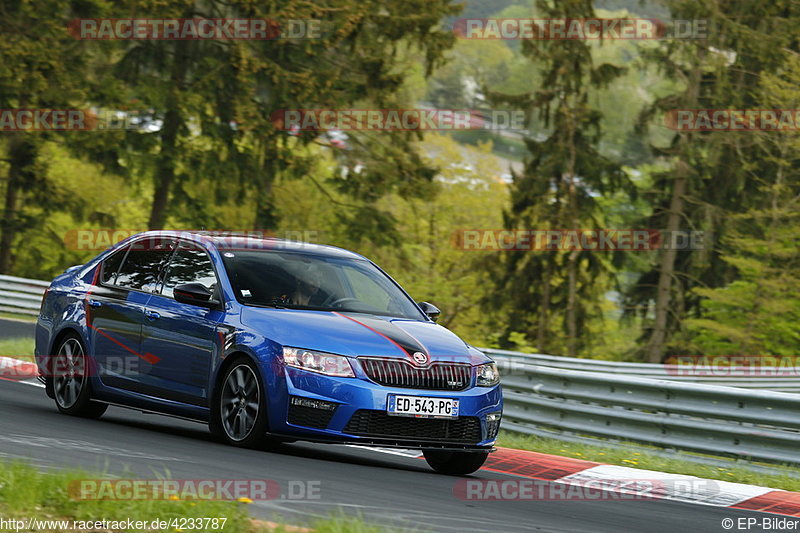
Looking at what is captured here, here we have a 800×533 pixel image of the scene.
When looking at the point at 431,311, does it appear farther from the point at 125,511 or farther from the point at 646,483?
the point at 125,511

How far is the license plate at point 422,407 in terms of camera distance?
8820mm

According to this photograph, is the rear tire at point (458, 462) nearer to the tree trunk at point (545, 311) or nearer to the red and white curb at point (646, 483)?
the red and white curb at point (646, 483)

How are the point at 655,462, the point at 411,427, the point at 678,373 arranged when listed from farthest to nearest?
the point at 678,373 < the point at 655,462 < the point at 411,427

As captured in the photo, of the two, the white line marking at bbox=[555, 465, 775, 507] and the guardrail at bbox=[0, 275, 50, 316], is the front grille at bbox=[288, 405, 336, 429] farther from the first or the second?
the guardrail at bbox=[0, 275, 50, 316]

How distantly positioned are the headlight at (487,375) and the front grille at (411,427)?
1.02 feet

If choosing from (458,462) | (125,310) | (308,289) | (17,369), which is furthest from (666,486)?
(17,369)

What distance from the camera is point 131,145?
3734cm

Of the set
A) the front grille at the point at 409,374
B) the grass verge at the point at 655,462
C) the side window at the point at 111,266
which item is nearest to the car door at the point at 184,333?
the side window at the point at 111,266

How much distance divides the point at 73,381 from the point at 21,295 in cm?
1664

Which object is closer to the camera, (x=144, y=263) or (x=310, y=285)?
(x=310, y=285)

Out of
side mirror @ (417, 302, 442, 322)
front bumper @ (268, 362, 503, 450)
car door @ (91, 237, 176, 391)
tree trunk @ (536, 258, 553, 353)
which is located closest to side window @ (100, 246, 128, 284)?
car door @ (91, 237, 176, 391)

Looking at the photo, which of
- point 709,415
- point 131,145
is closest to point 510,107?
point 131,145

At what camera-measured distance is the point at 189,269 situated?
404 inches

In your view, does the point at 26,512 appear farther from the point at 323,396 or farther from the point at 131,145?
the point at 131,145
